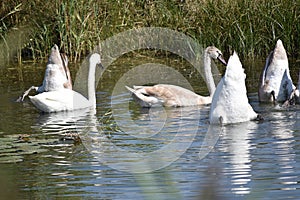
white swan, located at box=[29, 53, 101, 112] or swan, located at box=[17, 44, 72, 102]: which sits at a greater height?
swan, located at box=[17, 44, 72, 102]

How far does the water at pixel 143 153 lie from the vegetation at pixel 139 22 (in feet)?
10.0

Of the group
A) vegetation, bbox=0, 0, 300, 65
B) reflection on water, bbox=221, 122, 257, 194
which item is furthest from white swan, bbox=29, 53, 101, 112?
vegetation, bbox=0, 0, 300, 65

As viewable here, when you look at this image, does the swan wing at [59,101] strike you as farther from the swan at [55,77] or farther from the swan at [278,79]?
the swan at [278,79]

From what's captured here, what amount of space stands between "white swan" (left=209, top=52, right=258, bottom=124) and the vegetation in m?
4.99

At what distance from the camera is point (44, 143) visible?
8.46 metres

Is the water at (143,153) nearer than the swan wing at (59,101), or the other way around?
the water at (143,153)

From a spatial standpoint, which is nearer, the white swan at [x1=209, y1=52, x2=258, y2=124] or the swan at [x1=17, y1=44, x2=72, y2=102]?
the white swan at [x1=209, y1=52, x2=258, y2=124]

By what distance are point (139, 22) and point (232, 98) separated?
686cm

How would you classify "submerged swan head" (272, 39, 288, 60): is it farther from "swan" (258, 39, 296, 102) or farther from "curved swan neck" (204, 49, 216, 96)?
"curved swan neck" (204, 49, 216, 96)

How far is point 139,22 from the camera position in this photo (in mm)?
15648

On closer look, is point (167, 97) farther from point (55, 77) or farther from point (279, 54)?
point (55, 77)

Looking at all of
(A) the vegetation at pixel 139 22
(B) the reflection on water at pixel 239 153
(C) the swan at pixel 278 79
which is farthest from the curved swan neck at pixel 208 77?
(B) the reflection on water at pixel 239 153

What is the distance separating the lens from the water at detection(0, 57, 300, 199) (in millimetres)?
6223

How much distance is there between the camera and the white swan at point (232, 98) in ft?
29.3
